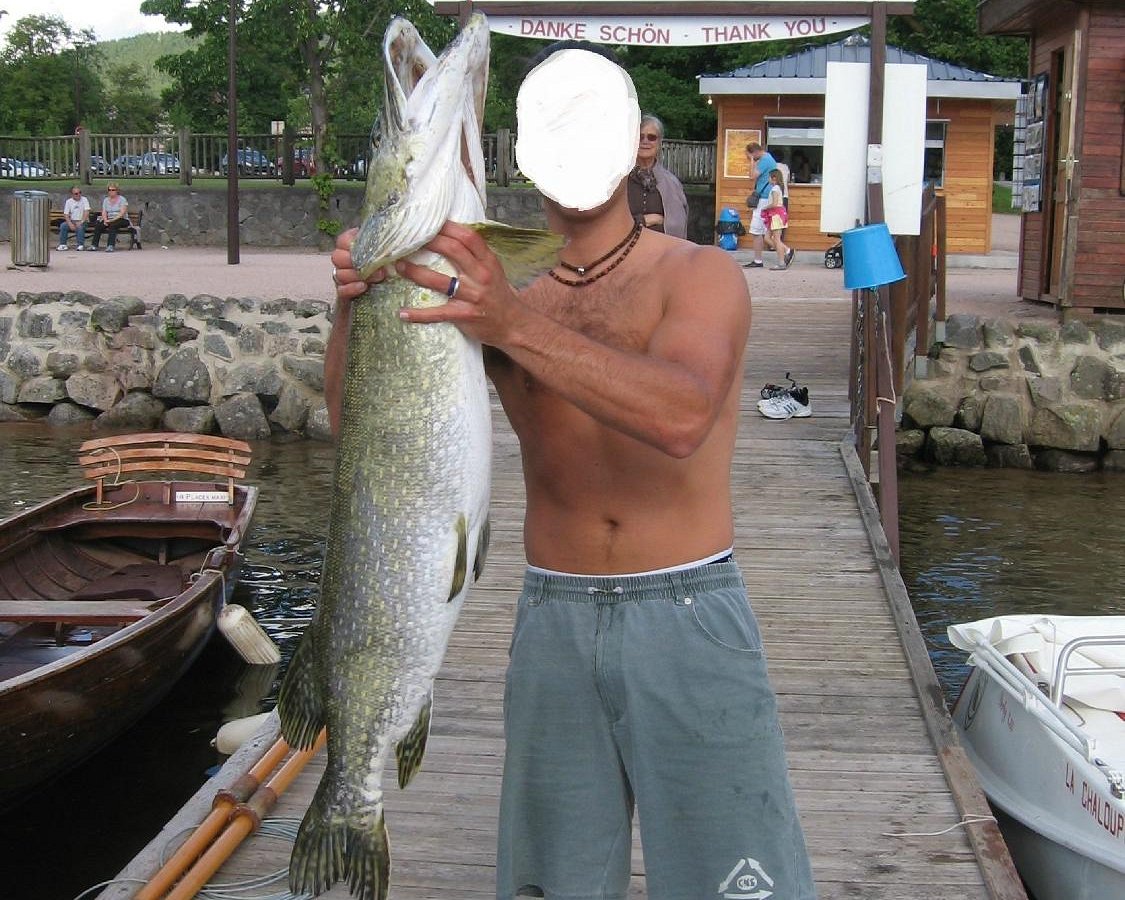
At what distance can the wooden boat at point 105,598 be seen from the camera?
6383mm

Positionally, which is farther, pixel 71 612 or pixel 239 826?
pixel 71 612

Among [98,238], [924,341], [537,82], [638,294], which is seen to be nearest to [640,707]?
[638,294]

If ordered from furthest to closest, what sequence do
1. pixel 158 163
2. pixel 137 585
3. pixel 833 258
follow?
pixel 158 163, pixel 833 258, pixel 137 585

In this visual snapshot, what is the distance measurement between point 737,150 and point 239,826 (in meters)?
22.0

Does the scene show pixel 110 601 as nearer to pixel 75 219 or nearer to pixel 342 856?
pixel 342 856

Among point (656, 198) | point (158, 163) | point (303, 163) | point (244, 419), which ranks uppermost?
point (303, 163)

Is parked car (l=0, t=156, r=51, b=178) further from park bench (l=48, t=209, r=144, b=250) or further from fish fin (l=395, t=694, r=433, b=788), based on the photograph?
fish fin (l=395, t=694, r=433, b=788)

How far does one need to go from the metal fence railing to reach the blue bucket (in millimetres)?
21883

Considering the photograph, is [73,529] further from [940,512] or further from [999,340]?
[999,340]

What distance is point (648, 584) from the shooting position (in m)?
2.67

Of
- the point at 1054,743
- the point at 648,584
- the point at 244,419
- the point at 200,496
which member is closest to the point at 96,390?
the point at 244,419

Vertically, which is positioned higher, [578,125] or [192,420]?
[578,125]

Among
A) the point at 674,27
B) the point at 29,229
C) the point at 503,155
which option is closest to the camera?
the point at 674,27

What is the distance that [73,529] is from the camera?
31.2 ft
